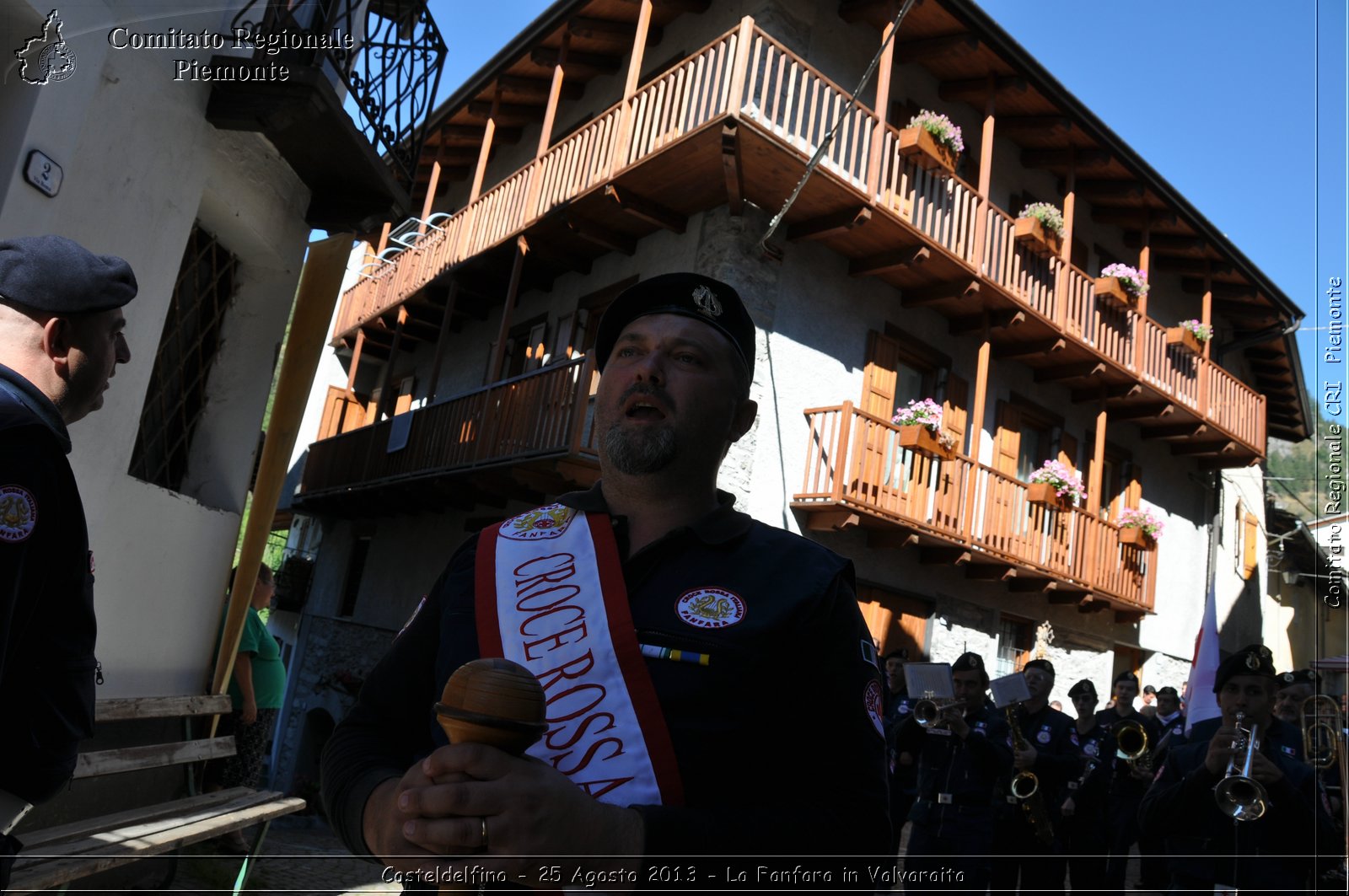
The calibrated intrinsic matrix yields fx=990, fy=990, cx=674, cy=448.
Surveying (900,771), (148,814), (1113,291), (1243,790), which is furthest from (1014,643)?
(148,814)

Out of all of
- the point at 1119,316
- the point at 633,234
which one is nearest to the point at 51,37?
the point at 633,234

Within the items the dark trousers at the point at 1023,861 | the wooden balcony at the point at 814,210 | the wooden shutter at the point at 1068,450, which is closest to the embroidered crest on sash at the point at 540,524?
the dark trousers at the point at 1023,861

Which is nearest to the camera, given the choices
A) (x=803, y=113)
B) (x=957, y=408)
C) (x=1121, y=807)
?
(x=1121, y=807)

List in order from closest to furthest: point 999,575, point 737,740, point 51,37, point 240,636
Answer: point 737,740 < point 51,37 < point 240,636 < point 999,575

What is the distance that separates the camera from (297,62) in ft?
21.2

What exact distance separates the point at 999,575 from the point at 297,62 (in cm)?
1136

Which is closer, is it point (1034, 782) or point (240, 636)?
point (240, 636)

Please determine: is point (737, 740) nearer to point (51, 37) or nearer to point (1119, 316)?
point (51, 37)

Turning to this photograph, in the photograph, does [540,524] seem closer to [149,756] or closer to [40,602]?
[40,602]

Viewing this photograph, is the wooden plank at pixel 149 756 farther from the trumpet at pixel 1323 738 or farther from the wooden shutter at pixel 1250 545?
the wooden shutter at pixel 1250 545

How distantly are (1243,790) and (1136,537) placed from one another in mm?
12709

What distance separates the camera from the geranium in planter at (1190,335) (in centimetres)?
1716

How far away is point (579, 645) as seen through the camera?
1.57 m

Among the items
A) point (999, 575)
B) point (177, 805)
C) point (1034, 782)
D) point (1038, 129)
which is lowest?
point (177, 805)
